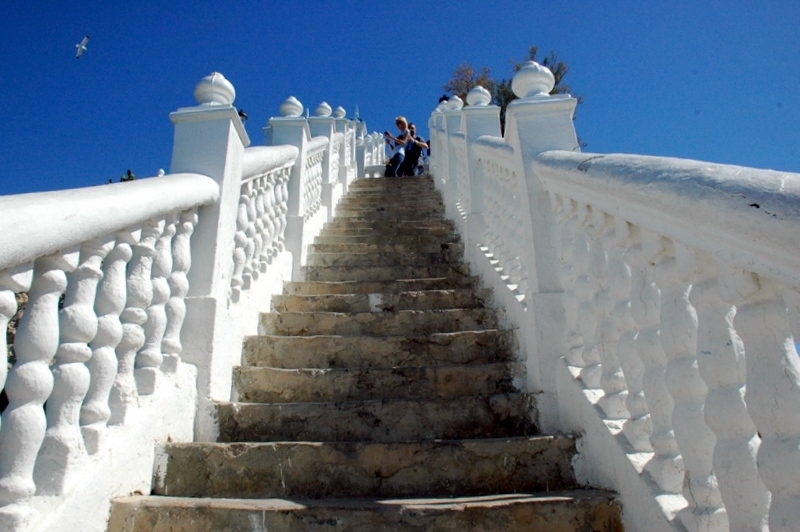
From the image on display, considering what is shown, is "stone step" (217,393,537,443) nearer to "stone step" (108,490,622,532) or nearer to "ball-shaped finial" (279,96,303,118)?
"stone step" (108,490,622,532)

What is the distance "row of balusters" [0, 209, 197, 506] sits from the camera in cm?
133

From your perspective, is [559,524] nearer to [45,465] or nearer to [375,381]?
[375,381]

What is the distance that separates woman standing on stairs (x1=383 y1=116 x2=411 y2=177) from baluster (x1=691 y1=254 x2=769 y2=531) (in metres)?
9.22

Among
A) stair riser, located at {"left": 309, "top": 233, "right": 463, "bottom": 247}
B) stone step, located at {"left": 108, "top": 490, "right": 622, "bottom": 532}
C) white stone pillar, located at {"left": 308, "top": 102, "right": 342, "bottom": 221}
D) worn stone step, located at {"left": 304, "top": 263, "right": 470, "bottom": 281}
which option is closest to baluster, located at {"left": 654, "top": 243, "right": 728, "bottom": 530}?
stone step, located at {"left": 108, "top": 490, "right": 622, "bottom": 532}

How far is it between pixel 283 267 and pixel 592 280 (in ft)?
8.09

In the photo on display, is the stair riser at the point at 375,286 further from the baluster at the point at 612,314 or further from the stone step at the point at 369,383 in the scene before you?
the baluster at the point at 612,314

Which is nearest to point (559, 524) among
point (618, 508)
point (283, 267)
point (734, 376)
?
point (618, 508)

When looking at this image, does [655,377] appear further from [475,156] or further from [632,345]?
[475,156]

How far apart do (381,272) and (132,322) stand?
7.75ft

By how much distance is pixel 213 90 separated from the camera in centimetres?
261

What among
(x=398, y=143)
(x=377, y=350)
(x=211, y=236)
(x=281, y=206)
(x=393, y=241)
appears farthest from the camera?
(x=398, y=143)

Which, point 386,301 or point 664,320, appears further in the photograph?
point 386,301

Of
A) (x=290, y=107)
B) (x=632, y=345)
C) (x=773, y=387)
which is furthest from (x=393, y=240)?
(x=773, y=387)

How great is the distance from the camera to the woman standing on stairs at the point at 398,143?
999 centimetres
